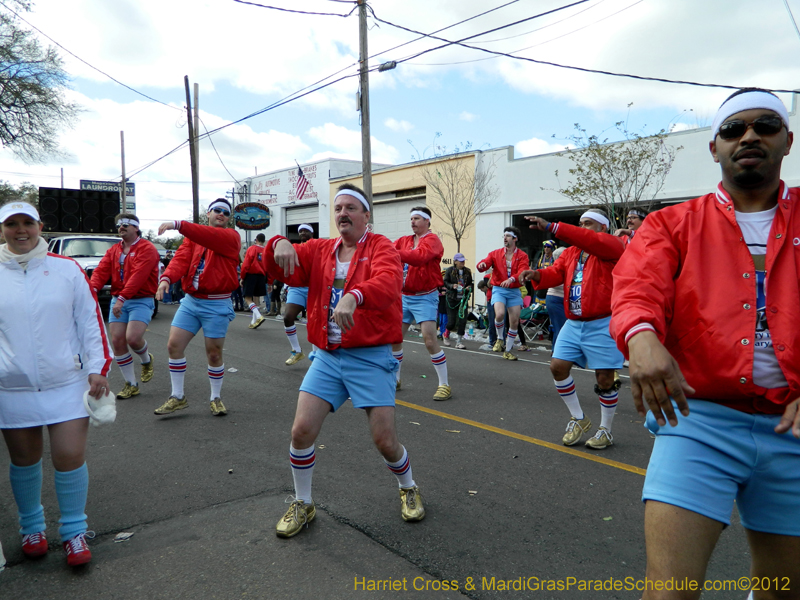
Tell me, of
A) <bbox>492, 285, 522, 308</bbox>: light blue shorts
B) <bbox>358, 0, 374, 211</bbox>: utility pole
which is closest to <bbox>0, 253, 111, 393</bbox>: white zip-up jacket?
<bbox>492, 285, 522, 308</bbox>: light blue shorts

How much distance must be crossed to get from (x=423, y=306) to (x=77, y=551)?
506 cm

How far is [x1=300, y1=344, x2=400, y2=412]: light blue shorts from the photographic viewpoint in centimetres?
369

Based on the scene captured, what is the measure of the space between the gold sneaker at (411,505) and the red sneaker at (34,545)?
205 centimetres

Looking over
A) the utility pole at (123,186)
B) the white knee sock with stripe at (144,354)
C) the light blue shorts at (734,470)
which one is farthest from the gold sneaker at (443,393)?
the utility pole at (123,186)

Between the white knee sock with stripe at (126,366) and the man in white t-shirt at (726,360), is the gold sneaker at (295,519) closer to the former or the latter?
the man in white t-shirt at (726,360)

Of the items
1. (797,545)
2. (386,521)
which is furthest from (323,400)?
(797,545)

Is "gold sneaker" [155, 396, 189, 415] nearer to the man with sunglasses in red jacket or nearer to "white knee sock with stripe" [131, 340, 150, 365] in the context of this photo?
the man with sunglasses in red jacket

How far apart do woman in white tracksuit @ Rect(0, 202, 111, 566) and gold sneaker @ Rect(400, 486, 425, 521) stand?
5.88 ft

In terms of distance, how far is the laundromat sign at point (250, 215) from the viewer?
30.6 m

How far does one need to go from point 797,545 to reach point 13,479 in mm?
3746

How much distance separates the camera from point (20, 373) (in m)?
3.28

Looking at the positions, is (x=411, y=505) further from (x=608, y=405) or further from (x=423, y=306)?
(x=423, y=306)

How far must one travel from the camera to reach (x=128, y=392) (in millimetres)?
7391

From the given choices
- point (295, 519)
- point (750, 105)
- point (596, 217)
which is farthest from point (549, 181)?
point (750, 105)
